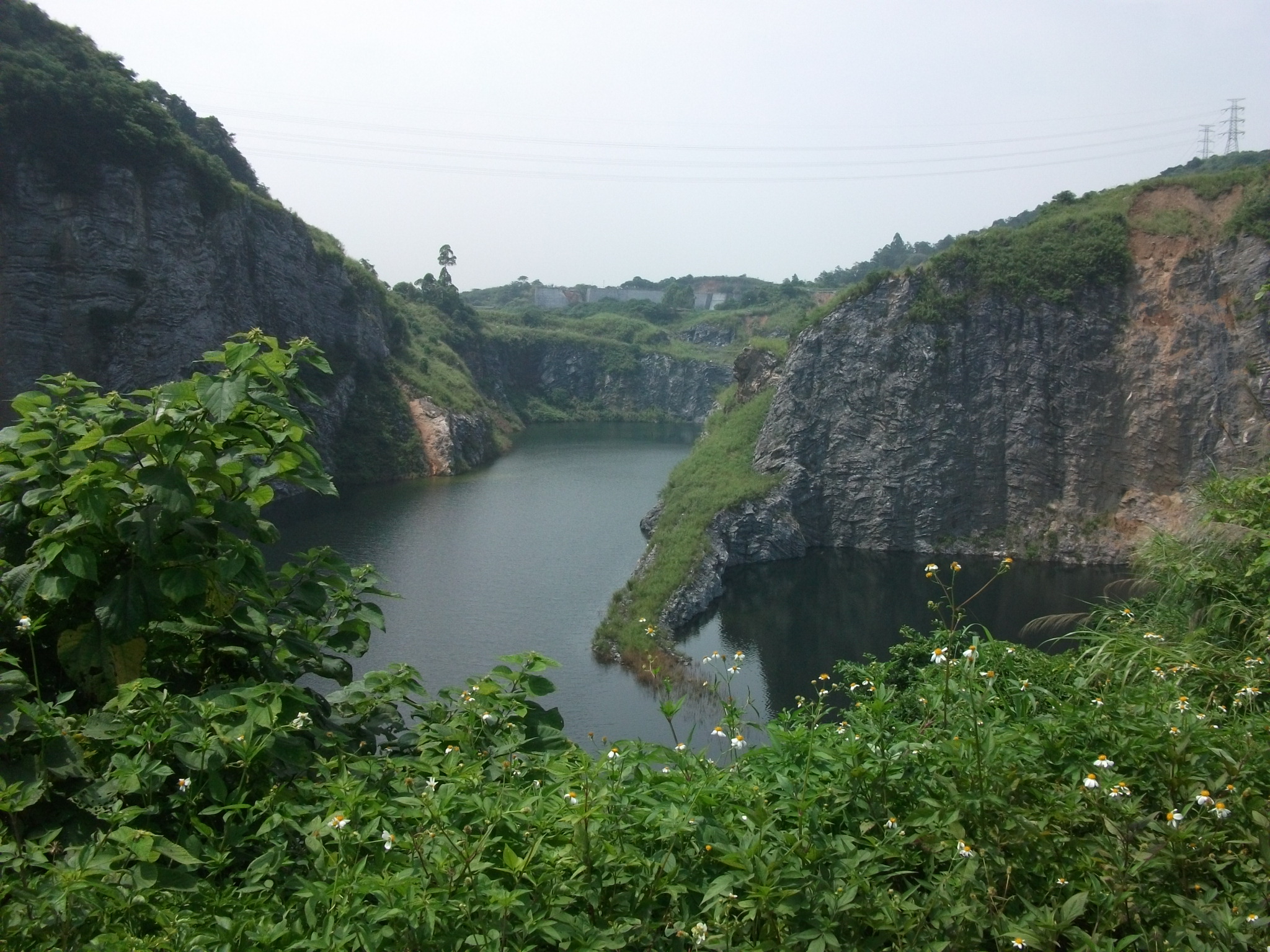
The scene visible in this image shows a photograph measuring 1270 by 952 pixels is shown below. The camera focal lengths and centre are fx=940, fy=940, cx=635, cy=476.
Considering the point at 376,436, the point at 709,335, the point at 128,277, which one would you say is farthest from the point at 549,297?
the point at 128,277

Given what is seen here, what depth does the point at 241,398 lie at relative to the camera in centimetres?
330

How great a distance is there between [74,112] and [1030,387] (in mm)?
36543

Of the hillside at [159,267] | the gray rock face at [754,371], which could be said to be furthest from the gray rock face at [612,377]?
the gray rock face at [754,371]

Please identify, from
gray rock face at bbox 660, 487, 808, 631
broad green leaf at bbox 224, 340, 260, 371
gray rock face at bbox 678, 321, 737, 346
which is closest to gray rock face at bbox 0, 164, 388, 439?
gray rock face at bbox 660, 487, 808, 631

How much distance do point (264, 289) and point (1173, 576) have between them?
4478 cm

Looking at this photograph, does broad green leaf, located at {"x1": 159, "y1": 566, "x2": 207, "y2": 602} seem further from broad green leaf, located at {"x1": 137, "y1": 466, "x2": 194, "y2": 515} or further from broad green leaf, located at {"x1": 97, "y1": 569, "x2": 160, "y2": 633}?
broad green leaf, located at {"x1": 137, "y1": 466, "x2": 194, "y2": 515}

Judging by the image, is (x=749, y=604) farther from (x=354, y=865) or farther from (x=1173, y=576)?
(x=354, y=865)

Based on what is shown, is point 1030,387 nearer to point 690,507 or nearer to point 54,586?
point 690,507

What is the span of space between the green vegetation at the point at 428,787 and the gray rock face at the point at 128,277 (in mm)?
27291

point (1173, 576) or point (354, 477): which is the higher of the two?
point (1173, 576)

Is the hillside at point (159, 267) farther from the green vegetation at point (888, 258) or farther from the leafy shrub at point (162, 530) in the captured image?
the green vegetation at point (888, 258)

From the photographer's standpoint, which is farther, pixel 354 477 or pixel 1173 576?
pixel 354 477

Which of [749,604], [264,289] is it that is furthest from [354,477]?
[749,604]

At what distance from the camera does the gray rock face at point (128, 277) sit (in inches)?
1294
